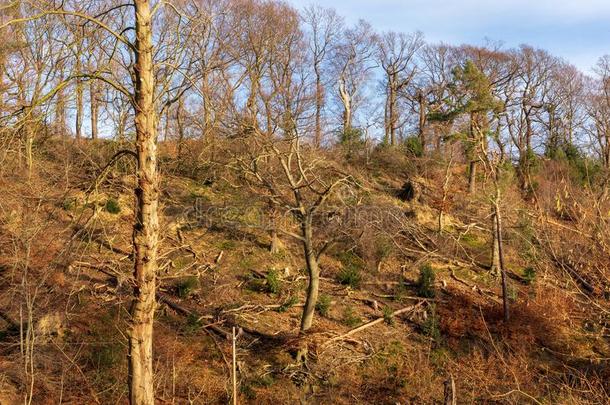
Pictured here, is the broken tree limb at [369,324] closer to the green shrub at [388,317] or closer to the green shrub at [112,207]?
the green shrub at [388,317]

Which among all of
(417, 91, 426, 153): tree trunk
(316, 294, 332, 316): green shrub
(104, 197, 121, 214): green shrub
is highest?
(417, 91, 426, 153): tree trunk

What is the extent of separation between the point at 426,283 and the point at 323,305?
150 inches

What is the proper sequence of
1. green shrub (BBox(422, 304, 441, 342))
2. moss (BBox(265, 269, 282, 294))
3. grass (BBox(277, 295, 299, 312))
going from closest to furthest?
green shrub (BBox(422, 304, 441, 342))
grass (BBox(277, 295, 299, 312))
moss (BBox(265, 269, 282, 294))

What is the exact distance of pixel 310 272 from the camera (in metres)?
11.7

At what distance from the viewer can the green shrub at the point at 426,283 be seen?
15.8m

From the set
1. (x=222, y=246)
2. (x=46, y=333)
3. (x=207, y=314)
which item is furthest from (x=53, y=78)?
(x=222, y=246)

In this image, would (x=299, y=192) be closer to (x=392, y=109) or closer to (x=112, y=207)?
(x=112, y=207)

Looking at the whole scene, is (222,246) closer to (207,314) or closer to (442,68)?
(207,314)

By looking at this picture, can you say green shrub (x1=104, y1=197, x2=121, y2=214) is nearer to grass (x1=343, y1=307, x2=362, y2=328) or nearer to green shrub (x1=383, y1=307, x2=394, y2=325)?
grass (x1=343, y1=307, x2=362, y2=328)

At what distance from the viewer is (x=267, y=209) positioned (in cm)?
1730

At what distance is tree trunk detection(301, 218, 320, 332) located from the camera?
11305 millimetres

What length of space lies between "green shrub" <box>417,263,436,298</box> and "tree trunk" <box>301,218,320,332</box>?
5.24 metres

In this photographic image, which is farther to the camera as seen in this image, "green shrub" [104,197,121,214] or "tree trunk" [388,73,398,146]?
"tree trunk" [388,73,398,146]

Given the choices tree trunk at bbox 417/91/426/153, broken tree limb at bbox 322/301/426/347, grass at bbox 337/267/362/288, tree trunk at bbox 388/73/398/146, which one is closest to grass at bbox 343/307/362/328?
broken tree limb at bbox 322/301/426/347
